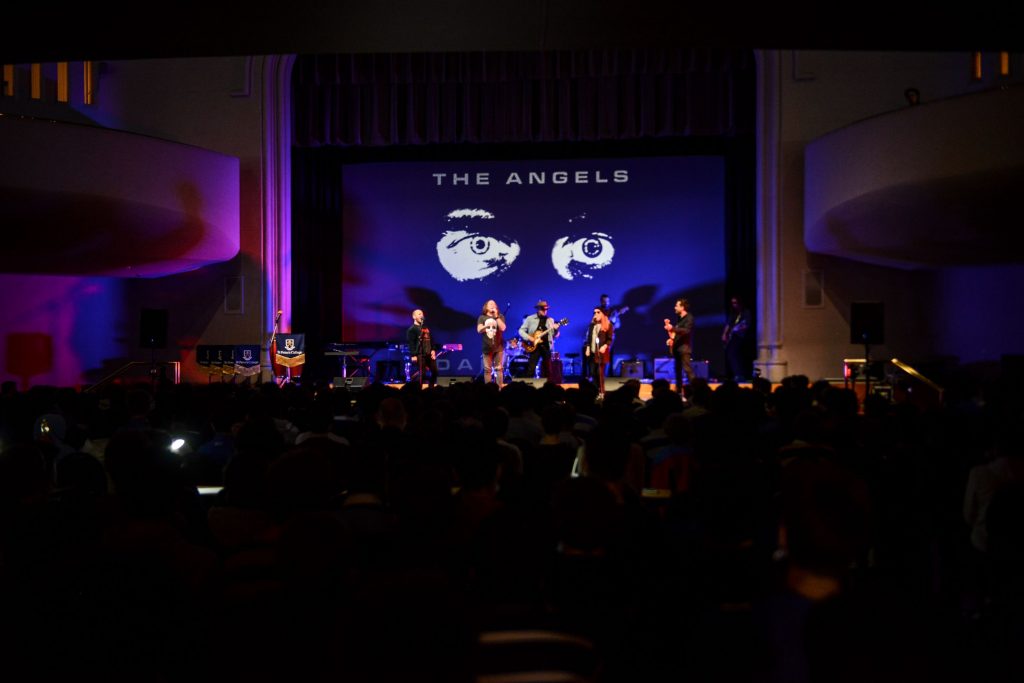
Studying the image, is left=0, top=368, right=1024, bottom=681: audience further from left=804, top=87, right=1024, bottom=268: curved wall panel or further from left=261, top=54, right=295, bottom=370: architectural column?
left=261, top=54, right=295, bottom=370: architectural column

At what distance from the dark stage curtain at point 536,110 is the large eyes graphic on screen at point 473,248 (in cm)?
133

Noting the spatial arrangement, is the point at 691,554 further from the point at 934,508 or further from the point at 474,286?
the point at 474,286

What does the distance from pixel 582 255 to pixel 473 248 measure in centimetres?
210

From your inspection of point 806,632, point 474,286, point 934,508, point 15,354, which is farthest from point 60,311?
point 806,632

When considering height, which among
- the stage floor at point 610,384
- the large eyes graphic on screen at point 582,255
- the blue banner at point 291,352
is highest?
the large eyes graphic on screen at point 582,255

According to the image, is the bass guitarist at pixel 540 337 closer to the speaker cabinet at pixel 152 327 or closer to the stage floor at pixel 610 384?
the stage floor at pixel 610 384

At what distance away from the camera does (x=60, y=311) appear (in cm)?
1559

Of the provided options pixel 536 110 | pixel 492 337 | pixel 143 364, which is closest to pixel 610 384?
pixel 492 337

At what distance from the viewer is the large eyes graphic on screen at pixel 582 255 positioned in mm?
16375

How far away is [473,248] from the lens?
1656 cm

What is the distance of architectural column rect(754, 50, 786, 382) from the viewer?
1524cm

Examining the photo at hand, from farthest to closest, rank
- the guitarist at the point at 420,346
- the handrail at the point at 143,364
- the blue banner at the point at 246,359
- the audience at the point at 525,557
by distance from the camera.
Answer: the handrail at the point at 143,364
the blue banner at the point at 246,359
the guitarist at the point at 420,346
the audience at the point at 525,557

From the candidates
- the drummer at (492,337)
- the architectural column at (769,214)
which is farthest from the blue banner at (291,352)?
the architectural column at (769,214)

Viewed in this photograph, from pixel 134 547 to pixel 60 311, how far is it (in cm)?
1497
